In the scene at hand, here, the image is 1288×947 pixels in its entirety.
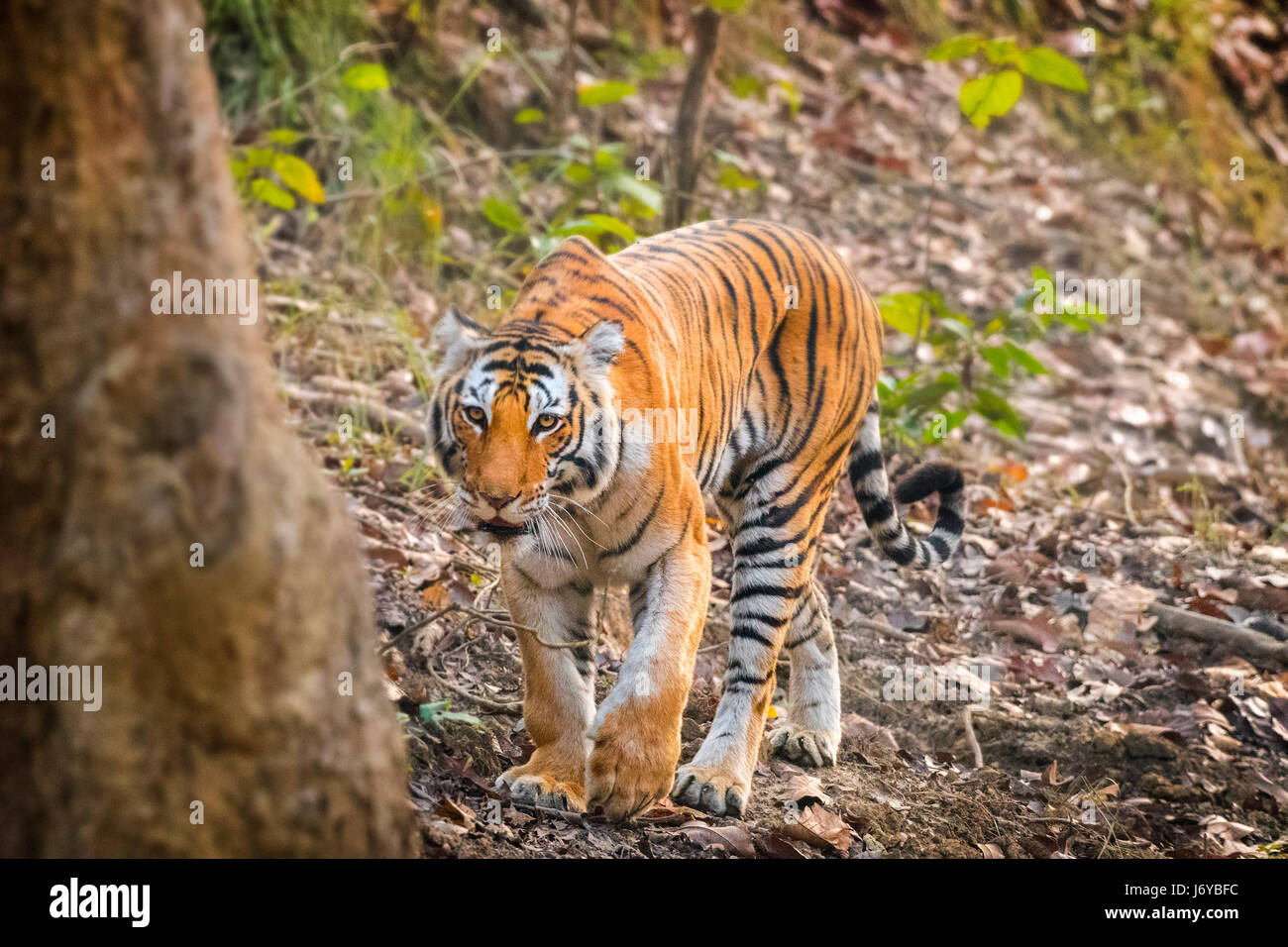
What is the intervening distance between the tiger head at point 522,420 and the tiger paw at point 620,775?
0.65 meters

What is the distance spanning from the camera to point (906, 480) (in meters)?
4.55

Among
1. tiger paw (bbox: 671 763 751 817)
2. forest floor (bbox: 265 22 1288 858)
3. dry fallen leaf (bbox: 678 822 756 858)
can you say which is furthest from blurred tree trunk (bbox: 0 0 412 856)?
tiger paw (bbox: 671 763 751 817)

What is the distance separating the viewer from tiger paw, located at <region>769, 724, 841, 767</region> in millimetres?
4324

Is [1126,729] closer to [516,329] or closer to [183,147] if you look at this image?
[516,329]

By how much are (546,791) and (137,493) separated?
73.1 inches

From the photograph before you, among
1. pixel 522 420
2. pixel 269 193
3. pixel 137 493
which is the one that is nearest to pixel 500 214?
pixel 269 193

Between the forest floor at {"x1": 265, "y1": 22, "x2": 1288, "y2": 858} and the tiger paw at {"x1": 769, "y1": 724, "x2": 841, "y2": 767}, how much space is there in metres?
0.05

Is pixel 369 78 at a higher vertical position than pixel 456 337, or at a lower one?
higher

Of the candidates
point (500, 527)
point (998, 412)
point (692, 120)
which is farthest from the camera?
point (692, 120)

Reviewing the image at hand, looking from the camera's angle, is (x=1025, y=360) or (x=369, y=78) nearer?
(x=1025, y=360)

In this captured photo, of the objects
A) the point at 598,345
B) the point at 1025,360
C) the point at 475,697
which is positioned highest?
the point at 1025,360

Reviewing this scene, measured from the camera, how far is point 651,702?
324 centimetres

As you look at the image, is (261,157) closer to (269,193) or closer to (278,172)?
(278,172)
